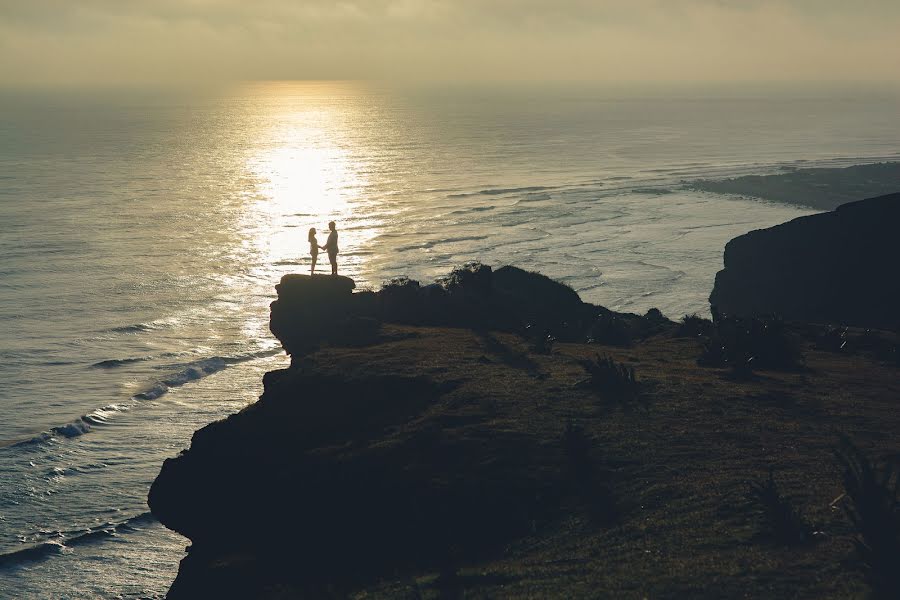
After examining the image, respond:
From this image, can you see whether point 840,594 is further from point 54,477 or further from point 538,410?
point 54,477

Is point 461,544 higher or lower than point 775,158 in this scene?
lower

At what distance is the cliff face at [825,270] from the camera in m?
37.3

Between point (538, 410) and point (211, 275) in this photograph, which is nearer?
point (538, 410)

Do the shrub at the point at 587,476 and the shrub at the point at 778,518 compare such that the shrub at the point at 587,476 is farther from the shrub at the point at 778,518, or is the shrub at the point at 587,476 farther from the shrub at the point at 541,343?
the shrub at the point at 541,343

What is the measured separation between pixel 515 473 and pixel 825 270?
2797 centimetres

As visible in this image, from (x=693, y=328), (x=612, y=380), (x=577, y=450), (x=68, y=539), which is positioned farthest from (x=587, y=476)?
(x=68, y=539)

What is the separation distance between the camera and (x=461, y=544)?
1552cm

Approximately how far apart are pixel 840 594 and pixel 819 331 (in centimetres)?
1921

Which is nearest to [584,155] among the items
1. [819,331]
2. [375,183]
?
[375,183]

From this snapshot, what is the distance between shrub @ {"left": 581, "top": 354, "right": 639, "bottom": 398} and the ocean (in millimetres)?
12562

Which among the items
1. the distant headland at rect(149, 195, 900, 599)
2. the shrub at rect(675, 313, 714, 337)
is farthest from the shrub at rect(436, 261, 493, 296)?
the shrub at rect(675, 313, 714, 337)

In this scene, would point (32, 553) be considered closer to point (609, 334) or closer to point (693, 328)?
point (609, 334)

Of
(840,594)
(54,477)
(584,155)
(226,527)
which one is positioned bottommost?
(54,477)

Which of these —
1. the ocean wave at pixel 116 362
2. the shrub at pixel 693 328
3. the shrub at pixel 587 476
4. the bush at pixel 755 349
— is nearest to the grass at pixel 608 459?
the shrub at pixel 587 476
